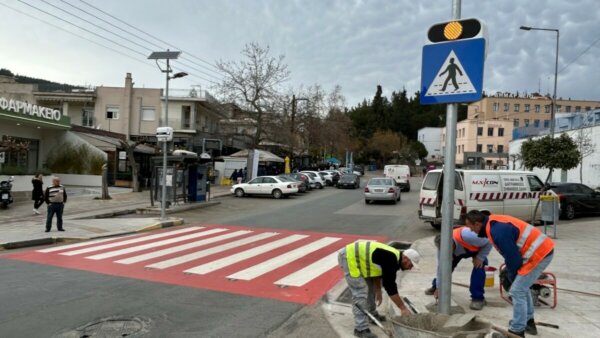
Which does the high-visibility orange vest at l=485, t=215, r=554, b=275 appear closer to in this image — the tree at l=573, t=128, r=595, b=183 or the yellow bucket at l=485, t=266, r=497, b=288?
the yellow bucket at l=485, t=266, r=497, b=288

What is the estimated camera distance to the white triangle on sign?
15.6 ft

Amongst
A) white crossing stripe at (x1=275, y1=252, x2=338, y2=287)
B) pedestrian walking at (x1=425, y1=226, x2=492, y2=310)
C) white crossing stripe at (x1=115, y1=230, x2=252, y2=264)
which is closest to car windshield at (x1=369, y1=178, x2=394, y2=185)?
white crossing stripe at (x1=115, y1=230, x2=252, y2=264)

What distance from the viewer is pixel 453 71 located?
4828 mm

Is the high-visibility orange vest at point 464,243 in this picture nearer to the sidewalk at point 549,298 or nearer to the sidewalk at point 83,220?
the sidewalk at point 549,298

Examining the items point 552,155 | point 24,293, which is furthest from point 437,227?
point 24,293

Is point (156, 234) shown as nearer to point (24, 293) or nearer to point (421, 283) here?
point (24, 293)

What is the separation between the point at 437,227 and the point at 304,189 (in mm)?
18683

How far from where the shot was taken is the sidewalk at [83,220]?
13.3 meters

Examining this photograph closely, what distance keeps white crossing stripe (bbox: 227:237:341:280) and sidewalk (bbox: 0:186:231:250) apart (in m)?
6.26

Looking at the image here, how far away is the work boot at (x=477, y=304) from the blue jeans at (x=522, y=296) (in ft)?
3.45

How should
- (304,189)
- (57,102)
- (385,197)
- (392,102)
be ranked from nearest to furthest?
1. (385,197)
2. (304,189)
3. (57,102)
4. (392,102)

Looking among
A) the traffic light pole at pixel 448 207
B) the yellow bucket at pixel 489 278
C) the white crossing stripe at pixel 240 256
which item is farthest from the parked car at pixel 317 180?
the traffic light pole at pixel 448 207

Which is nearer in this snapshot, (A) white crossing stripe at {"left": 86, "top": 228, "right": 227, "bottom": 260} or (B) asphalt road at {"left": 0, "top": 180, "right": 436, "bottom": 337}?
(B) asphalt road at {"left": 0, "top": 180, "right": 436, "bottom": 337}

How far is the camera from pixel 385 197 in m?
26.1
